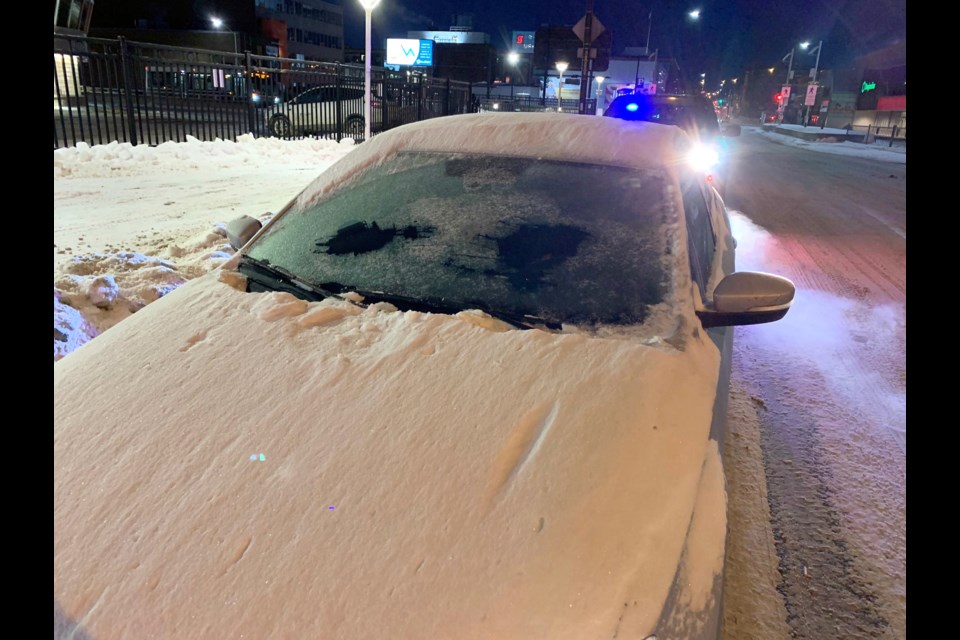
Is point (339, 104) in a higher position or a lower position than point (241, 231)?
higher

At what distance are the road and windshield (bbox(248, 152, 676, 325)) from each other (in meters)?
1.15

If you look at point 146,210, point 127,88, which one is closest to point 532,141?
point 146,210

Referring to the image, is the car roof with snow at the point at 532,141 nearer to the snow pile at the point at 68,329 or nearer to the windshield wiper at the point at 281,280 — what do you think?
the windshield wiper at the point at 281,280

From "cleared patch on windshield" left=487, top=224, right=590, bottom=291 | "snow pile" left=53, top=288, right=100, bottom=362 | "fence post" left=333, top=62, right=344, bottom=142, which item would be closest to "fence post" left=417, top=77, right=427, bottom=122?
"fence post" left=333, top=62, right=344, bottom=142

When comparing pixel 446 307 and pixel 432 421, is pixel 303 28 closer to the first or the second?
pixel 446 307

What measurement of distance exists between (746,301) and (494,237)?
96cm

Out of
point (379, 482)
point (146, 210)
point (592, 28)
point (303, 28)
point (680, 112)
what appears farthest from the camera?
point (303, 28)

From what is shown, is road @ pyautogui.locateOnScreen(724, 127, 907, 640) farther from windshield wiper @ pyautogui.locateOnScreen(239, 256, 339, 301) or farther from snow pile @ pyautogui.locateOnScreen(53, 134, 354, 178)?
snow pile @ pyautogui.locateOnScreen(53, 134, 354, 178)

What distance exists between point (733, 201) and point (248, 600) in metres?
11.3

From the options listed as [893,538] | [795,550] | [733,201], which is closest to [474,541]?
[795,550]

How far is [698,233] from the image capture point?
8.70 feet

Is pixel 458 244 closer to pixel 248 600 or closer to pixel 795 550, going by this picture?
pixel 248 600

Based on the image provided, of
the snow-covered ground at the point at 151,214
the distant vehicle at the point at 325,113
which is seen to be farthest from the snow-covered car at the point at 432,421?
the distant vehicle at the point at 325,113

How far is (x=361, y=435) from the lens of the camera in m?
1.55
